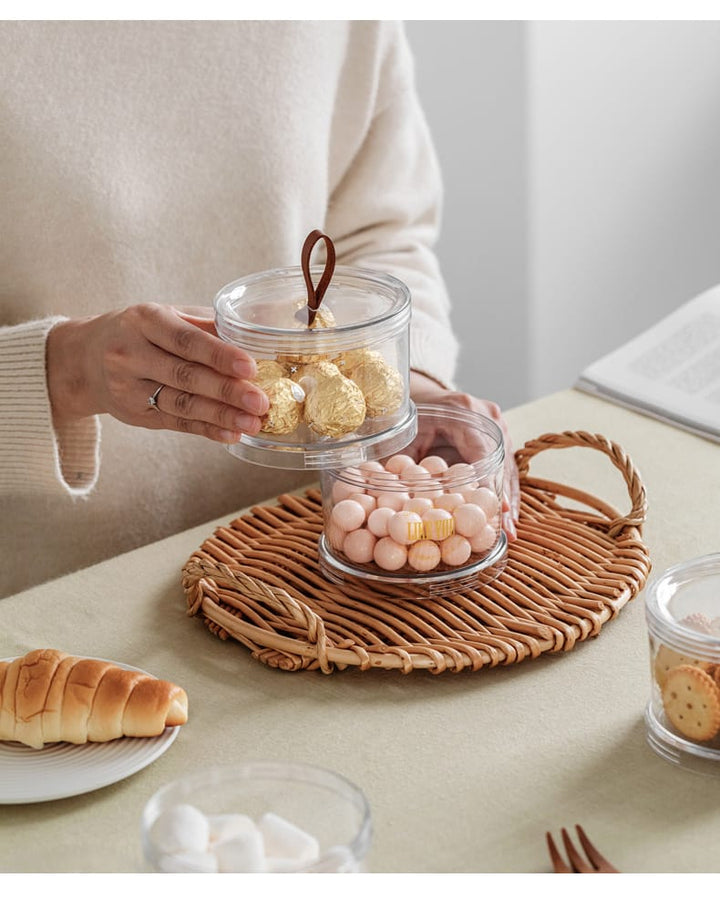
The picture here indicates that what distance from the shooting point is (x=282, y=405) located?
816 millimetres

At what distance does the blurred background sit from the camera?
2238 millimetres

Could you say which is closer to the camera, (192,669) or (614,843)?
(614,843)

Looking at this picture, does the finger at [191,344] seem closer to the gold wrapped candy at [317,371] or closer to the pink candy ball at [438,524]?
the gold wrapped candy at [317,371]

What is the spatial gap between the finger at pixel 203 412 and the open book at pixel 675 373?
58cm

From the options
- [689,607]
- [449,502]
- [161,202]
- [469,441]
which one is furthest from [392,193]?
[689,607]

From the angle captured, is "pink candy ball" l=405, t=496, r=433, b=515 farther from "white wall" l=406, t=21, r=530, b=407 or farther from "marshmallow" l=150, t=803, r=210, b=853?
"white wall" l=406, t=21, r=530, b=407

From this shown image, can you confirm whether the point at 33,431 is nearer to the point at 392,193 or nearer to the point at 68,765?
the point at 68,765

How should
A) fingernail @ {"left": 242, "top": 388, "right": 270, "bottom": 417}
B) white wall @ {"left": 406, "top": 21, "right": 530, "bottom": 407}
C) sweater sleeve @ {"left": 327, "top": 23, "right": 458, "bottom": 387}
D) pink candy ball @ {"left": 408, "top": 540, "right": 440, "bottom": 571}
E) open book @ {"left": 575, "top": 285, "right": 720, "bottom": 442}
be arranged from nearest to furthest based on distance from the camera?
fingernail @ {"left": 242, "top": 388, "right": 270, "bottom": 417}, pink candy ball @ {"left": 408, "top": 540, "right": 440, "bottom": 571}, open book @ {"left": 575, "top": 285, "right": 720, "bottom": 442}, sweater sleeve @ {"left": 327, "top": 23, "right": 458, "bottom": 387}, white wall @ {"left": 406, "top": 21, "right": 530, "bottom": 407}

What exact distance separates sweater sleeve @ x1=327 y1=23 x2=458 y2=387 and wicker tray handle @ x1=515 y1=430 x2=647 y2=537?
28 centimetres

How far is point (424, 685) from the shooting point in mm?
833

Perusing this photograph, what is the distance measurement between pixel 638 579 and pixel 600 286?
65.8 inches

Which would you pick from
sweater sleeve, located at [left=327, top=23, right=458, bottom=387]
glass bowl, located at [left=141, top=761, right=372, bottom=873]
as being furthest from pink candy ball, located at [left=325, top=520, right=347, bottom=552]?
sweater sleeve, located at [left=327, top=23, right=458, bottom=387]

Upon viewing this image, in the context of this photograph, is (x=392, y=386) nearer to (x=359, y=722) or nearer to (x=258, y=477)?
(x=359, y=722)
